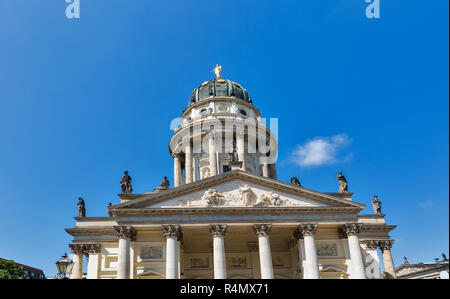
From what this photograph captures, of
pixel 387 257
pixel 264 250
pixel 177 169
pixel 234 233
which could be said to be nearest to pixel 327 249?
pixel 264 250

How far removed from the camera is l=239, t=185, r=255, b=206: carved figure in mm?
30625

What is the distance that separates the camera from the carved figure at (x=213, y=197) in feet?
99.8

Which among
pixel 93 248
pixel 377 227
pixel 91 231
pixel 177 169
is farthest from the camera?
pixel 177 169

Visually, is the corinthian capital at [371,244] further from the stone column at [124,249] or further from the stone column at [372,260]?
the stone column at [124,249]

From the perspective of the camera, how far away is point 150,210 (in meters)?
29.6

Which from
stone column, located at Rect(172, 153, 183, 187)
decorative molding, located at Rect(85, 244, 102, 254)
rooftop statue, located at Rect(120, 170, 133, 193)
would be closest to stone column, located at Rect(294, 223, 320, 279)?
rooftop statue, located at Rect(120, 170, 133, 193)

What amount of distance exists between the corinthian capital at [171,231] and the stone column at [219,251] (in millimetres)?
2624

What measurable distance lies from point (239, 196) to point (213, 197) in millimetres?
2234

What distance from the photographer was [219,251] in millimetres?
28578

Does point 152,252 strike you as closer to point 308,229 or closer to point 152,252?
point 152,252

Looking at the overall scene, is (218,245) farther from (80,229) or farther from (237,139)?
(237,139)
